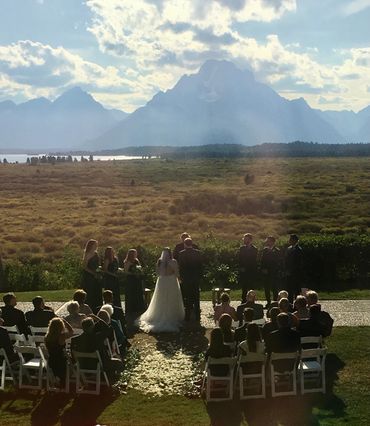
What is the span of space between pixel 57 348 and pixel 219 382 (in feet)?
8.95

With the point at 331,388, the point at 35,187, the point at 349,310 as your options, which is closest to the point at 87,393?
the point at 331,388

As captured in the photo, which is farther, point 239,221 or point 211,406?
point 239,221

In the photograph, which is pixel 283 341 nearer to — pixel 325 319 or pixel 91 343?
pixel 325 319

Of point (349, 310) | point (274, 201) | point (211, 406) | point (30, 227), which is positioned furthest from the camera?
point (274, 201)

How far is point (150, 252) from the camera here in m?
19.7

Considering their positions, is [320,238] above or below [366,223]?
above

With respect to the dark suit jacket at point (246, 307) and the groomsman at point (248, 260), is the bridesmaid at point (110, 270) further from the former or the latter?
the dark suit jacket at point (246, 307)

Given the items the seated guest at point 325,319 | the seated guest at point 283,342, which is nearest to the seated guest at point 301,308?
the seated guest at point 325,319

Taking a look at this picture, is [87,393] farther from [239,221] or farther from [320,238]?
[239,221]

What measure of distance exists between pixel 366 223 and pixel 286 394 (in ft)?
145

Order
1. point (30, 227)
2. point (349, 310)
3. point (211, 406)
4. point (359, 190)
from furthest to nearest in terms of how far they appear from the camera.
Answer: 1. point (359, 190)
2. point (30, 227)
3. point (349, 310)
4. point (211, 406)

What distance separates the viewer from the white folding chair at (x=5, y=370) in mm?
9594

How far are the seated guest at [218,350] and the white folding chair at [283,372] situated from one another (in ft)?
2.43

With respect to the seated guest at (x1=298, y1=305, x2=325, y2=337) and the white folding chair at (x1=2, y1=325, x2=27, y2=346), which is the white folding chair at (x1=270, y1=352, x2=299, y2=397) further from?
the white folding chair at (x1=2, y1=325, x2=27, y2=346)
